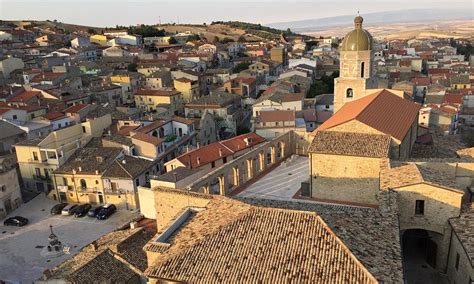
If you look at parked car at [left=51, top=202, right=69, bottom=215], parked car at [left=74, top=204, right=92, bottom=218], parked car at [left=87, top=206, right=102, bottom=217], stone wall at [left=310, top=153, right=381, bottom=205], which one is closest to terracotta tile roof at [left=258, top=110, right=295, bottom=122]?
parked car at [left=87, top=206, right=102, bottom=217]

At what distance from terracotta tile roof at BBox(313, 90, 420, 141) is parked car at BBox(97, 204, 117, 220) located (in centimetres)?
1881

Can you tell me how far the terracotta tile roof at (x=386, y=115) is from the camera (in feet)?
83.6

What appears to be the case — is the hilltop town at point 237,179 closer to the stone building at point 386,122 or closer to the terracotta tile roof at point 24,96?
the stone building at point 386,122

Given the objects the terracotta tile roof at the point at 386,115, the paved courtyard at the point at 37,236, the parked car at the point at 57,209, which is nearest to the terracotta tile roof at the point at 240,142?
the paved courtyard at the point at 37,236

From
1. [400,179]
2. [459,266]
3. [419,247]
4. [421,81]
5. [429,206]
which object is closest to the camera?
[459,266]

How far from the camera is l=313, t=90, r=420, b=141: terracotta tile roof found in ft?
83.6

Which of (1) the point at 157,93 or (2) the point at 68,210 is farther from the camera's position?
(1) the point at 157,93

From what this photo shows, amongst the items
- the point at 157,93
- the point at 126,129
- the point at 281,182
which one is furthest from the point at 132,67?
the point at 281,182

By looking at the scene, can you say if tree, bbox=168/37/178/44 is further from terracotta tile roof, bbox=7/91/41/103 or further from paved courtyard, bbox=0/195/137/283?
paved courtyard, bbox=0/195/137/283

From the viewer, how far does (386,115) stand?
90.3ft

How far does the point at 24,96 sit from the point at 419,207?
53.1m

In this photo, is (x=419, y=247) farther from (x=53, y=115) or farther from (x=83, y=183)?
(x=53, y=115)

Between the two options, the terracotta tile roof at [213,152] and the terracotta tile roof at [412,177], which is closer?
the terracotta tile roof at [412,177]

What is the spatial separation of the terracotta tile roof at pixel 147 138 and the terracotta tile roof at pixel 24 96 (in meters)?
23.2
